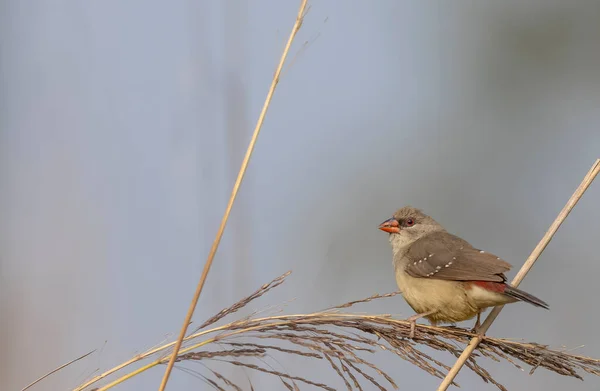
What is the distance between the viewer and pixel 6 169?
145 inches

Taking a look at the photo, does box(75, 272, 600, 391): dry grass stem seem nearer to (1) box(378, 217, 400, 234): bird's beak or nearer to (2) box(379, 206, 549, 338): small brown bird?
(2) box(379, 206, 549, 338): small brown bird

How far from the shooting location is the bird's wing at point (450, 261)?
3.15 m

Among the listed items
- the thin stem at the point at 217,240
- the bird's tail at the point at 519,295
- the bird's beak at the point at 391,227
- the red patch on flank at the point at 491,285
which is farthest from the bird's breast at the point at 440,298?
the thin stem at the point at 217,240

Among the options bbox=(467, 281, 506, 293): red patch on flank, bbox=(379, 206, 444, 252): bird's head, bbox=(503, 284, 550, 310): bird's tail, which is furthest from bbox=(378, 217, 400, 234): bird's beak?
bbox=(503, 284, 550, 310): bird's tail

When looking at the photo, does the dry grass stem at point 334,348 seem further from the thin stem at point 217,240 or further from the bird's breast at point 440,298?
the bird's breast at point 440,298

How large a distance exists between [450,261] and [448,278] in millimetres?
112

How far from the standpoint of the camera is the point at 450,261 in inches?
136

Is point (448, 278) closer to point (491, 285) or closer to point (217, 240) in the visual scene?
point (491, 285)

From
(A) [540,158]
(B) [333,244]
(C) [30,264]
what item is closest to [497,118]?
(A) [540,158]

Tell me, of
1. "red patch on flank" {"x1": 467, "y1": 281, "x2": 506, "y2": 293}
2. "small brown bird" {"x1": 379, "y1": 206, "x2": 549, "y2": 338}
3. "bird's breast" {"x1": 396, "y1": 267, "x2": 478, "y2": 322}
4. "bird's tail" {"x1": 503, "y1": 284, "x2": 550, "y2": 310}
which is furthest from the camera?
"bird's breast" {"x1": 396, "y1": 267, "x2": 478, "y2": 322}

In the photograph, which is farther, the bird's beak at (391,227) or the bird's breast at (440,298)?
the bird's beak at (391,227)

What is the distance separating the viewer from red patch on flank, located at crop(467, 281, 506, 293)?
9.68ft

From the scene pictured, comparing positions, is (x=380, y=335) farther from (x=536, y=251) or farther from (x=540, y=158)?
(x=540, y=158)

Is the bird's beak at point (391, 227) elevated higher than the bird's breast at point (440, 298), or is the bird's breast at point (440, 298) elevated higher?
the bird's beak at point (391, 227)
